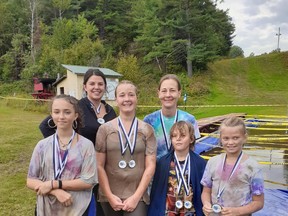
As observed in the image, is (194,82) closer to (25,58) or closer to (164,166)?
(25,58)

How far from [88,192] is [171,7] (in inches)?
1124

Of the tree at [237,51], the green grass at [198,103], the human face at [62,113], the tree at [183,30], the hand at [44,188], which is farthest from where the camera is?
the tree at [237,51]

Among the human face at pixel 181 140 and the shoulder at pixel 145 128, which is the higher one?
the shoulder at pixel 145 128

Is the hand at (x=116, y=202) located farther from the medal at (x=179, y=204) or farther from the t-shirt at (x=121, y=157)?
the medal at (x=179, y=204)

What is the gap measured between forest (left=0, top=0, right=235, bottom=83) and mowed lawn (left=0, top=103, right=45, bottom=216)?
51.3ft

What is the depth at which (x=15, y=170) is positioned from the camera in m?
6.64

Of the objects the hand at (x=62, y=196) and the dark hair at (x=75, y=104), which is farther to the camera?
the dark hair at (x=75, y=104)

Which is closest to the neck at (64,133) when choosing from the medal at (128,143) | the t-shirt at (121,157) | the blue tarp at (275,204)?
the t-shirt at (121,157)

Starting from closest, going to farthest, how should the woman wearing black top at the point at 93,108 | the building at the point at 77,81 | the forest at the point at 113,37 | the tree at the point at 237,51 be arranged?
the woman wearing black top at the point at 93,108
the building at the point at 77,81
the forest at the point at 113,37
the tree at the point at 237,51

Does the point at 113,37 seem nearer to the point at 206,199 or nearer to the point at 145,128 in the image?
the point at 145,128

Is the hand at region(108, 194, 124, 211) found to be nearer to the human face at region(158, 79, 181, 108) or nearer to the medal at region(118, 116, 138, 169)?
the medal at region(118, 116, 138, 169)

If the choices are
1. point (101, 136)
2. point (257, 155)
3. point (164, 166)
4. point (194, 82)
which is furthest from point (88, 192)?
point (194, 82)

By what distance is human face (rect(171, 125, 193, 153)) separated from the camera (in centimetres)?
246

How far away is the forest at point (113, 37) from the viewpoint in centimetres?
2828
